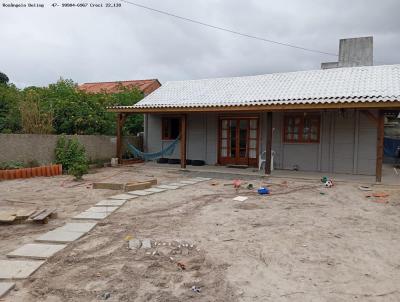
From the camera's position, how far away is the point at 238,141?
1173 centimetres

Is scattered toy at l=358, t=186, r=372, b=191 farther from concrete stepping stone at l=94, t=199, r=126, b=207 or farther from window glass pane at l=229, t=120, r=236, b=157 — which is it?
concrete stepping stone at l=94, t=199, r=126, b=207

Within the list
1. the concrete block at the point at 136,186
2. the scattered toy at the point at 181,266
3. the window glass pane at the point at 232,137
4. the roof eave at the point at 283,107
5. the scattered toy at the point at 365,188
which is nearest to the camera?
the scattered toy at the point at 181,266

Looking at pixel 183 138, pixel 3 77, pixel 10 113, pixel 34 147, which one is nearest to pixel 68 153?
pixel 34 147

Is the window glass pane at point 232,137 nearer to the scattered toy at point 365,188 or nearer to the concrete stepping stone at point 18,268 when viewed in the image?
the scattered toy at point 365,188

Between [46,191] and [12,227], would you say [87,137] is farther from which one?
[12,227]

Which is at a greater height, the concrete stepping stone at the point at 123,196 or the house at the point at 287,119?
the house at the point at 287,119

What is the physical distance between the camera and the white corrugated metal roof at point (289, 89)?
30.7 ft

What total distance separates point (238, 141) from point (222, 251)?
828cm

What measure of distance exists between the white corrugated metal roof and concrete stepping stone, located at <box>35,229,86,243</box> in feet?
20.7

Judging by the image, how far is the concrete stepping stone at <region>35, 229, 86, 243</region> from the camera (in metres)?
3.84

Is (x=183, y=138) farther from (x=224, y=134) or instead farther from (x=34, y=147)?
(x=34, y=147)

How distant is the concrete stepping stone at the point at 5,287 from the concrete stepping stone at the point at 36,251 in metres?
0.56

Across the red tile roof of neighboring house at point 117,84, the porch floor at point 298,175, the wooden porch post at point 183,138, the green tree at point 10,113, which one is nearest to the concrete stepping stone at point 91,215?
the porch floor at point 298,175

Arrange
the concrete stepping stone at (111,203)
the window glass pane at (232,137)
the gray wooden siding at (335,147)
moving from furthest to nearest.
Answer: the window glass pane at (232,137) → the gray wooden siding at (335,147) → the concrete stepping stone at (111,203)
